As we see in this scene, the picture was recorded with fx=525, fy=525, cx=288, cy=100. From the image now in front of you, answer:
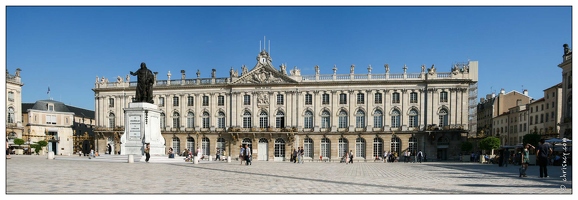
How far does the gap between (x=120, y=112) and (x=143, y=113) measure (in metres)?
36.4

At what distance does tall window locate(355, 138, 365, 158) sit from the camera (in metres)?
56.7

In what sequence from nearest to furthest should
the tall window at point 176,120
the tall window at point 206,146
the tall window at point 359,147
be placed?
1. the tall window at point 359,147
2. the tall window at point 206,146
3. the tall window at point 176,120

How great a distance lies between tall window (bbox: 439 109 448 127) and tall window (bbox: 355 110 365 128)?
8014 millimetres

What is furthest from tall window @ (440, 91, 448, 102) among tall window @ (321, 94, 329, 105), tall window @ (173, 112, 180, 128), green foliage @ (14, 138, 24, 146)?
green foliage @ (14, 138, 24, 146)

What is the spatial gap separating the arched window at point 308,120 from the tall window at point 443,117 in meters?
13.7

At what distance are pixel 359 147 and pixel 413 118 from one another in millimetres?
6509

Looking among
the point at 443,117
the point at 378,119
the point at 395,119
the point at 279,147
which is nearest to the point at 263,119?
the point at 279,147

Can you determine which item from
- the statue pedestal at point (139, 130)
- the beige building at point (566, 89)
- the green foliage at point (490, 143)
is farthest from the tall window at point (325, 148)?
the statue pedestal at point (139, 130)

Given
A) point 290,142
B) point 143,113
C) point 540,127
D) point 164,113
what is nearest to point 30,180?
point 143,113

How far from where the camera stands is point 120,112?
62.8 metres

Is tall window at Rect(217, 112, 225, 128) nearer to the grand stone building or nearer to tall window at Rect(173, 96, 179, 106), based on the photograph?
the grand stone building

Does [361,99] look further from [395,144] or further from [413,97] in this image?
[395,144]

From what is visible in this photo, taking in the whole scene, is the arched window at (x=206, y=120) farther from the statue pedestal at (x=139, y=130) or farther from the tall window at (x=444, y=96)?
the statue pedestal at (x=139, y=130)

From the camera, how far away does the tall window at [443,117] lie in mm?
54750
